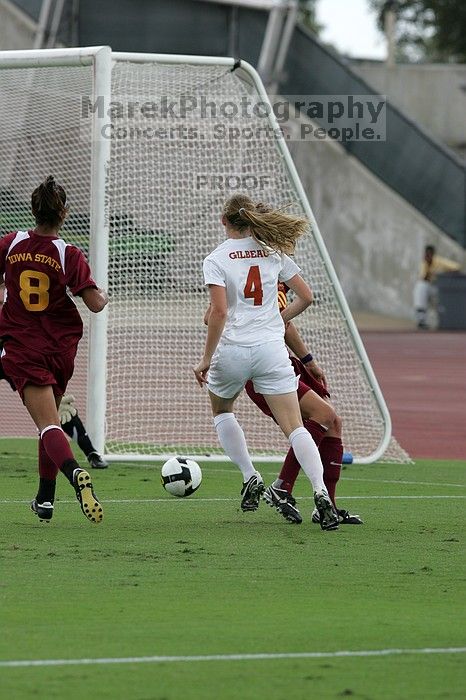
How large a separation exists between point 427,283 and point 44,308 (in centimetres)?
3026

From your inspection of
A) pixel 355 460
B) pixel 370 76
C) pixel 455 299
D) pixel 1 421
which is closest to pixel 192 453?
pixel 355 460

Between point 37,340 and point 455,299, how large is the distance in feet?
104

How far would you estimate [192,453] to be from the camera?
12.6m

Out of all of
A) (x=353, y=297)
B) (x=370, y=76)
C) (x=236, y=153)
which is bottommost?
(x=353, y=297)

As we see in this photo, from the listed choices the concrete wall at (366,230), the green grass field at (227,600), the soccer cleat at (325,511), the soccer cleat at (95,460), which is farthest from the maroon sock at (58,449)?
the concrete wall at (366,230)

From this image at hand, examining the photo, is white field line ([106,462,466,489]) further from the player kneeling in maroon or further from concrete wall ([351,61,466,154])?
concrete wall ([351,61,466,154])

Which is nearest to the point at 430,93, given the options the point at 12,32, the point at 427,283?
the point at 427,283

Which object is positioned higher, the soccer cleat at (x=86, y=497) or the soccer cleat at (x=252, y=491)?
the soccer cleat at (x=86, y=497)

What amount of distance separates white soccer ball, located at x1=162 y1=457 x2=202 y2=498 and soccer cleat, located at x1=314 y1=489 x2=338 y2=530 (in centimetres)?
130

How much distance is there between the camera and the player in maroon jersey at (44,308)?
8.23m

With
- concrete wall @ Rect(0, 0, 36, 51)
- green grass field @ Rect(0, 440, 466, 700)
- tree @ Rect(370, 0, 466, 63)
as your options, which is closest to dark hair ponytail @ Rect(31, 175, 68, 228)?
green grass field @ Rect(0, 440, 466, 700)

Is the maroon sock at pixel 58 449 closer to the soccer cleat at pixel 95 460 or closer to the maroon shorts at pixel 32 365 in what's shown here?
the maroon shorts at pixel 32 365

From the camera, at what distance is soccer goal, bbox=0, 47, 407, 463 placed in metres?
12.6

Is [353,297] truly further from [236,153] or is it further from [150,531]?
[150,531]
